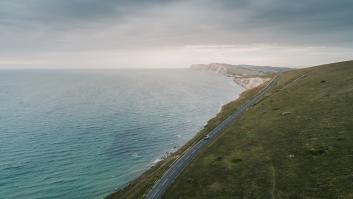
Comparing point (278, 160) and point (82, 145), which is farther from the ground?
point (278, 160)

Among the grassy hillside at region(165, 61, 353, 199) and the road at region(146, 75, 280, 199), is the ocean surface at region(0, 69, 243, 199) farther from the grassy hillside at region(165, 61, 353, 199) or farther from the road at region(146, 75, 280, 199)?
the grassy hillside at region(165, 61, 353, 199)

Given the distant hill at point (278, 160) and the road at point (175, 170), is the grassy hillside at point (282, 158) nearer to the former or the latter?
the distant hill at point (278, 160)

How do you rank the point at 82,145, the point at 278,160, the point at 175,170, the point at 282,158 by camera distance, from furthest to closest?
the point at 82,145 → the point at 175,170 → the point at 282,158 → the point at 278,160

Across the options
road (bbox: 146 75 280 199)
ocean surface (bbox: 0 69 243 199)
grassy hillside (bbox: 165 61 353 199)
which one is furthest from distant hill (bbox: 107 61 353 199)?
ocean surface (bbox: 0 69 243 199)

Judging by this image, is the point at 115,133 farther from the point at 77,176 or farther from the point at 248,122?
the point at 248,122

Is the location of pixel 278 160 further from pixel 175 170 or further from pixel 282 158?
pixel 175 170

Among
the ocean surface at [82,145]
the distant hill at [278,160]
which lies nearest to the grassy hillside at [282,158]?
the distant hill at [278,160]

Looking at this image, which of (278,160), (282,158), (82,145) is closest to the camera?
(278,160)

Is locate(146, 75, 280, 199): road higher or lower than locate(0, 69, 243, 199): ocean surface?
higher

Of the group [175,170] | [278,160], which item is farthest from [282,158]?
[175,170]
